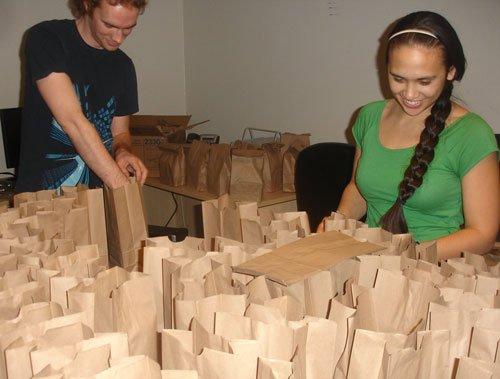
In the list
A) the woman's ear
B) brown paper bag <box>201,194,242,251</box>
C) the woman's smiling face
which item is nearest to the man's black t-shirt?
brown paper bag <box>201,194,242,251</box>

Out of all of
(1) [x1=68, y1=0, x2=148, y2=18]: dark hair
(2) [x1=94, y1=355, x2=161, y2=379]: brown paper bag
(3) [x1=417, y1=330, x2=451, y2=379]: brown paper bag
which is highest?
(1) [x1=68, y1=0, x2=148, y2=18]: dark hair

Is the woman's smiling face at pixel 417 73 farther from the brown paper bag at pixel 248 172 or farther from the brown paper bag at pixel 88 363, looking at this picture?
the brown paper bag at pixel 248 172

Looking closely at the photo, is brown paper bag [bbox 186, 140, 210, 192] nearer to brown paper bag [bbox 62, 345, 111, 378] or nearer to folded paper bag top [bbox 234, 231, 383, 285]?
folded paper bag top [bbox 234, 231, 383, 285]

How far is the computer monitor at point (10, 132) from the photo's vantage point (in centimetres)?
311

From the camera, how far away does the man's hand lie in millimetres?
1600

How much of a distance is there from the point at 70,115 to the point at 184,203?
1.68 meters

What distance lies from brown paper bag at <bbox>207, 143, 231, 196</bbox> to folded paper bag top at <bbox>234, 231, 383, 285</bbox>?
186 centimetres

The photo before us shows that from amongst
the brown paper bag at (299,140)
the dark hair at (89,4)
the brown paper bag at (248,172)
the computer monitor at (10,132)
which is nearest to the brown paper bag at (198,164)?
the brown paper bag at (248,172)

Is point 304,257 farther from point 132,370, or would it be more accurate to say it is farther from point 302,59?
point 302,59

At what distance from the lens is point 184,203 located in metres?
3.21

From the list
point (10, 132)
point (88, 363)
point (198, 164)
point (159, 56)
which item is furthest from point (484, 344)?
point (159, 56)

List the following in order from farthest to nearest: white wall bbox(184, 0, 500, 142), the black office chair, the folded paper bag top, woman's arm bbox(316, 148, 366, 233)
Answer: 1. white wall bbox(184, 0, 500, 142)
2. the black office chair
3. woman's arm bbox(316, 148, 366, 233)
4. the folded paper bag top

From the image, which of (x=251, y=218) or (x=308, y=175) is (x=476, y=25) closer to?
(x=308, y=175)

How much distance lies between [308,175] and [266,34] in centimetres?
134
